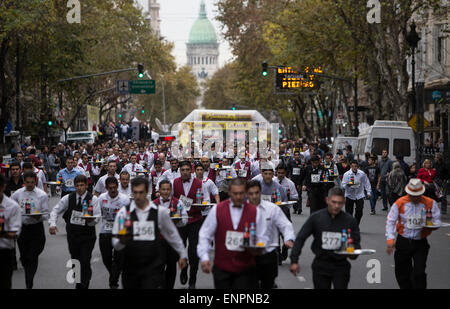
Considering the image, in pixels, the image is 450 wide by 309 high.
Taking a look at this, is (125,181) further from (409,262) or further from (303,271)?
(409,262)

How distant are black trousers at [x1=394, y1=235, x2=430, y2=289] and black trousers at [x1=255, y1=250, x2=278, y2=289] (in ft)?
5.93

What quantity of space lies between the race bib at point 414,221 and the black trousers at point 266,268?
1.86 m

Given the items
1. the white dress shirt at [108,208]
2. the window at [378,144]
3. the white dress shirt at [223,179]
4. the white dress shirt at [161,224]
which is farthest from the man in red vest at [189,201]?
the window at [378,144]

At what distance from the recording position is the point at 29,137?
1636 inches

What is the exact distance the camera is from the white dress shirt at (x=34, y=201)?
36.9 feet

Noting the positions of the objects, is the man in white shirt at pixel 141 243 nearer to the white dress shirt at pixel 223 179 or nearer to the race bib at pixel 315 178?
the race bib at pixel 315 178

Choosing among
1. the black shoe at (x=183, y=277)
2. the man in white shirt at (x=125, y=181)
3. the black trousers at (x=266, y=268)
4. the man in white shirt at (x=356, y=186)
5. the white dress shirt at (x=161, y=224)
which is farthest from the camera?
the man in white shirt at (x=356, y=186)

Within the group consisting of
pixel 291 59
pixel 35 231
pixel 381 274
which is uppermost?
pixel 291 59

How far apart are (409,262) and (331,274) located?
6.04 feet

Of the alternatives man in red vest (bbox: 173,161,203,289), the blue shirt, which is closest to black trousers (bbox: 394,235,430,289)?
man in red vest (bbox: 173,161,203,289)

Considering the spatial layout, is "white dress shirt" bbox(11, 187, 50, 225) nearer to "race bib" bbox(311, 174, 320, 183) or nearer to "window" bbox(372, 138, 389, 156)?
"race bib" bbox(311, 174, 320, 183)
